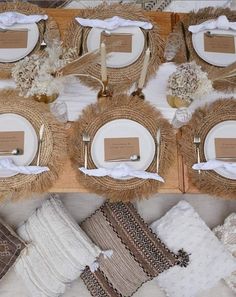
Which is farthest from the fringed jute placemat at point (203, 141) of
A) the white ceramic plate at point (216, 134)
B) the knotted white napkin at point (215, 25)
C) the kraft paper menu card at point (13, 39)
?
the kraft paper menu card at point (13, 39)

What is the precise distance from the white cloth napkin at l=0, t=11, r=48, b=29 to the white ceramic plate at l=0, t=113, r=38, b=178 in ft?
1.03

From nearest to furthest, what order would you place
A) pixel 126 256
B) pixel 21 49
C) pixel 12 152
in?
pixel 12 152
pixel 21 49
pixel 126 256

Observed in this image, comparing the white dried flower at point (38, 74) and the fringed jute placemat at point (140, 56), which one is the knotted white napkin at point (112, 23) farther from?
the white dried flower at point (38, 74)

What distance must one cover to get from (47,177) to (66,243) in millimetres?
401

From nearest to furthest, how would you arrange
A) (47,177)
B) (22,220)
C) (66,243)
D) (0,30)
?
1. (47,177)
2. (0,30)
3. (66,243)
4. (22,220)

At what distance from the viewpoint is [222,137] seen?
4.33 ft

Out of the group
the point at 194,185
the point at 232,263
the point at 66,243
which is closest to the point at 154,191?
the point at 194,185

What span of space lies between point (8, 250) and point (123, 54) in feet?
2.76

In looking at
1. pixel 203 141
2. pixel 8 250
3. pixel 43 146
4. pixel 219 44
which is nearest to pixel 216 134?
pixel 203 141

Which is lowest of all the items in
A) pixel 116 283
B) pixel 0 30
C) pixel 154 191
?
pixel 116 283

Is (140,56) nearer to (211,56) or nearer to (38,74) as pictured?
(211,56)

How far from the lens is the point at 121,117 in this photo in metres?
1.32

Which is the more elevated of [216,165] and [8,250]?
[216,165]

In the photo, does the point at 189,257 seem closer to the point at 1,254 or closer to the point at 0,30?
the point at 1,254
